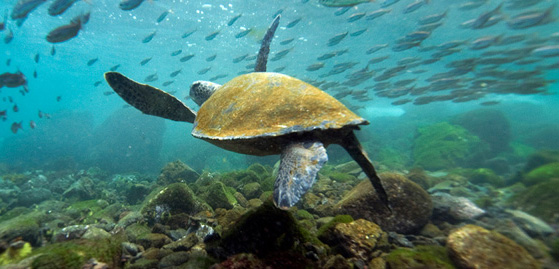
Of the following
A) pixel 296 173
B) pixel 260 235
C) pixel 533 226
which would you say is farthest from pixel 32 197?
pixel 533 226

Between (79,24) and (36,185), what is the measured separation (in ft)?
31.6

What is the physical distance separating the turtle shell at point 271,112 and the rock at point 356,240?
3.54 feet

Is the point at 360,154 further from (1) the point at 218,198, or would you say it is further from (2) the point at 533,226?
(2) the point at 533,226

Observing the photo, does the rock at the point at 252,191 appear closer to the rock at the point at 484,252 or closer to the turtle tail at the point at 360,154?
the turtle tail at the point at 360,154

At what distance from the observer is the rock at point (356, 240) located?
198cm

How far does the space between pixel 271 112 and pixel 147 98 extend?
8.03ft

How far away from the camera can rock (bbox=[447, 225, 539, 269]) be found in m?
1.93

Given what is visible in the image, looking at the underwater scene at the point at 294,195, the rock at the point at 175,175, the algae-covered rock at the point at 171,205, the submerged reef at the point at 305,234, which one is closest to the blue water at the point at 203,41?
the underwater scene at the point at 294,195

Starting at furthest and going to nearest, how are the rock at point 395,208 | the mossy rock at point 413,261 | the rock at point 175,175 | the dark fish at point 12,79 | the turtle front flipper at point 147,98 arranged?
the rock at point 175,175 < the dark fish at point 12,79 < the turtle front flipper at point 147,98 < the rock at point 395,208 < the mossy rock at point 413,261

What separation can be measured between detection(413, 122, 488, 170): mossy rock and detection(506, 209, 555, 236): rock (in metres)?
9.07

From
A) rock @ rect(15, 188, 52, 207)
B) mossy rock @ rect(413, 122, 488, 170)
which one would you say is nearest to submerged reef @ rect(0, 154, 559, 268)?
rock @ rect(15, 188, 52, 207)

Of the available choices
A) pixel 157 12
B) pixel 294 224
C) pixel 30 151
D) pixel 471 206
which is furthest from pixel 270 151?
pixel 30 151

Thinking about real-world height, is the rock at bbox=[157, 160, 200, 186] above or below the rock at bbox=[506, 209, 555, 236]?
above

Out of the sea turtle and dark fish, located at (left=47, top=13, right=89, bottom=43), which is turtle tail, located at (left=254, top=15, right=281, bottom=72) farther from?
dark fish, located at (left=47, top=13, right=89, bottom=43)
